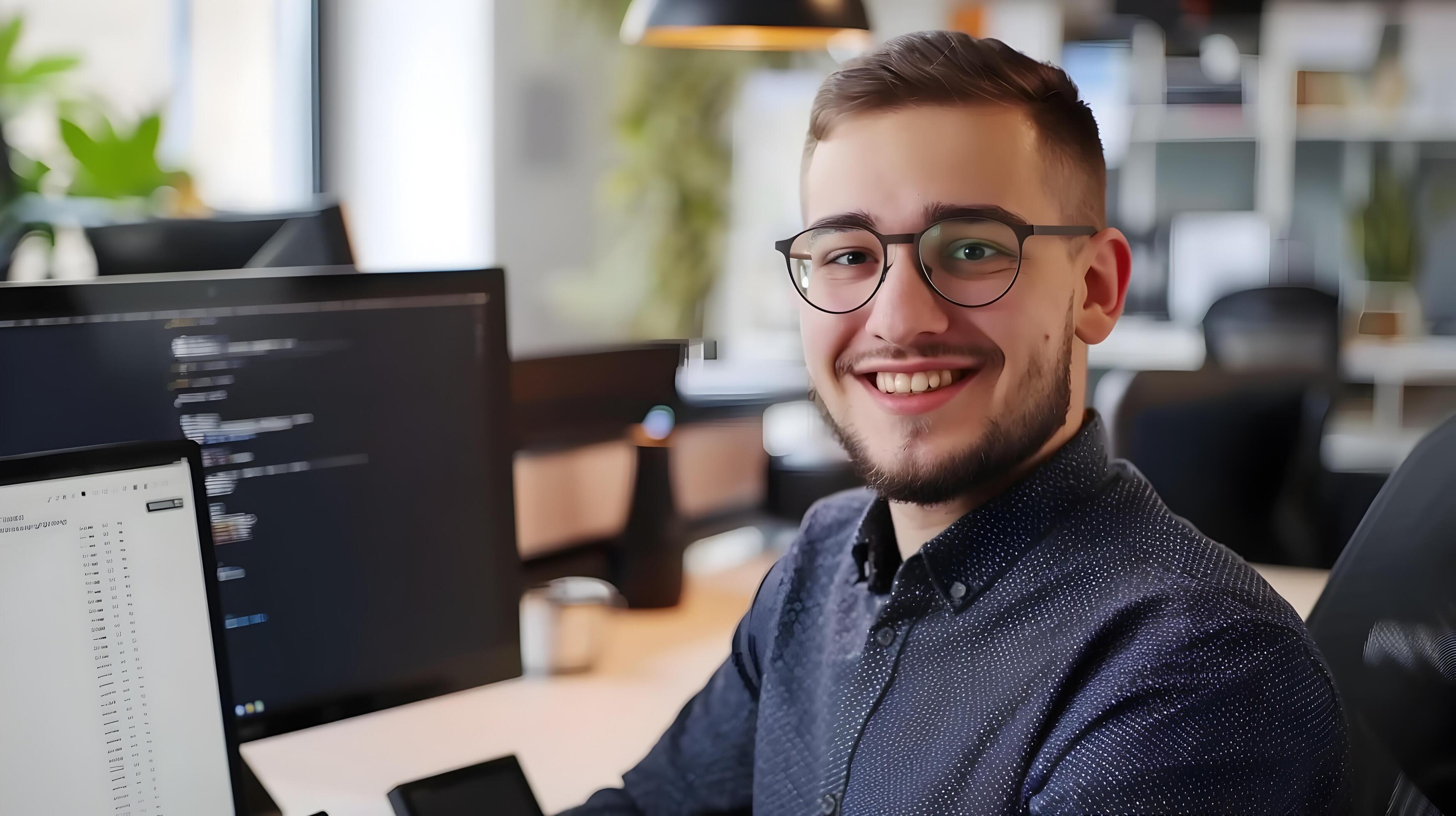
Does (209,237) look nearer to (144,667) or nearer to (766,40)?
(144,667)

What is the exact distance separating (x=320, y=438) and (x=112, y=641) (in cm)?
30

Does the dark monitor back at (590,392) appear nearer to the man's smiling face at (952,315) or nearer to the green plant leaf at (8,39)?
the man's smiling face at (952,315)

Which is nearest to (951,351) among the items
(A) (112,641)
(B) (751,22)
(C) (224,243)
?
(A) (112,641)

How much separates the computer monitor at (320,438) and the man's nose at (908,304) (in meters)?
0.41

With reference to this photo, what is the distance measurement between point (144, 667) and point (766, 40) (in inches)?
65.6

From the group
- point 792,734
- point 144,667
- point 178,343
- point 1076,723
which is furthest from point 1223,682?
point 178,343

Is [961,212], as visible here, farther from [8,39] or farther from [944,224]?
[8,39]

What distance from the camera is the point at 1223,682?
0.83 metres

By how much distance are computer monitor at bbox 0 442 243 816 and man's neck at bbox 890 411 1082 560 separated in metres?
0.50

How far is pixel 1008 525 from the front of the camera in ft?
3.24

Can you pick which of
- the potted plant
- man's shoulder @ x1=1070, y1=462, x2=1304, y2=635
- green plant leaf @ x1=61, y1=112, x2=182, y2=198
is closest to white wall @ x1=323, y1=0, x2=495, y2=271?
green plant leaf @ x1=61, y1=112, x2=182, y2=198

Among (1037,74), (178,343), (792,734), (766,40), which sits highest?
(766,40)

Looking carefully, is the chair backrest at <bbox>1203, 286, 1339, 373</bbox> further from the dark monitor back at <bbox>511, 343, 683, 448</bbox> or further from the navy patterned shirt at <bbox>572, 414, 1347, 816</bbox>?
the navy patterned shirt at <bbox>572, 414, 1347, 816</bbox>

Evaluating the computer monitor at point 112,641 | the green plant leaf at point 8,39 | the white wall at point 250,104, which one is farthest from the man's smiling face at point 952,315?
the white wall at point 250,104
